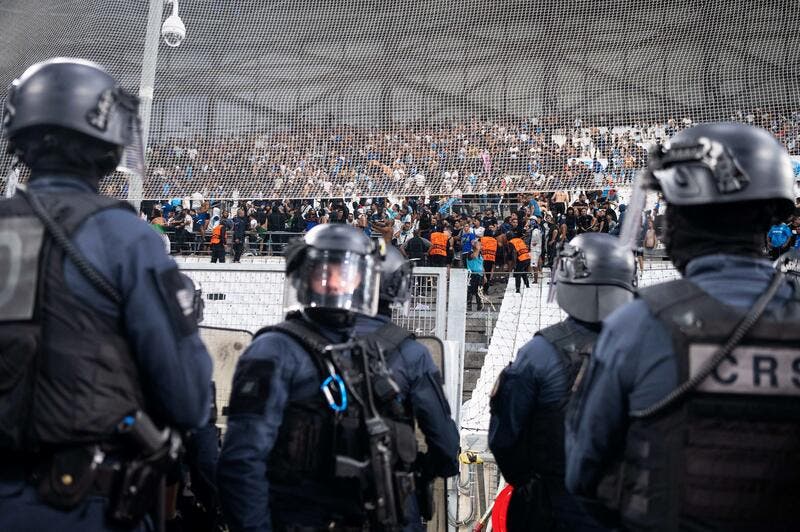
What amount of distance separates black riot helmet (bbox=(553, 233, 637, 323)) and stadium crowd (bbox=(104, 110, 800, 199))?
40.7 feet

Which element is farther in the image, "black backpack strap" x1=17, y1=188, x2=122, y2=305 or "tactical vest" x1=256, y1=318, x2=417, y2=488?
"tactical vest" x1=256, y1=318, x2=417, y2=488

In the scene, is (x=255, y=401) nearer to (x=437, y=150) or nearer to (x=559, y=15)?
(x=437, y=150)

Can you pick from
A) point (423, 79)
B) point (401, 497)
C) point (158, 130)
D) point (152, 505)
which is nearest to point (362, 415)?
point (401, 497)

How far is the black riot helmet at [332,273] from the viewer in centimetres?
303

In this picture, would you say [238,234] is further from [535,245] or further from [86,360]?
[86,360]

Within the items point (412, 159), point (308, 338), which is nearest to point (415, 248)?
point (412, 159)

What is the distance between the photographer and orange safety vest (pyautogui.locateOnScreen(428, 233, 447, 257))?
48.9 ft

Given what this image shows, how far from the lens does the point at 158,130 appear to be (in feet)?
57.6

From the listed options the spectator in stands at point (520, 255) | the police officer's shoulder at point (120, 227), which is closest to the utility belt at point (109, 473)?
the police officer's shoulder at point (120, 227)

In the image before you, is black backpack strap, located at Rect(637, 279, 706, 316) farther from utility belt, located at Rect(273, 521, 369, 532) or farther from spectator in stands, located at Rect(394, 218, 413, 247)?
spectator in stands, located at Rect(394, 218, 413, 247)

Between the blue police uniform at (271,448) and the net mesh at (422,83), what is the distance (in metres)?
13.5

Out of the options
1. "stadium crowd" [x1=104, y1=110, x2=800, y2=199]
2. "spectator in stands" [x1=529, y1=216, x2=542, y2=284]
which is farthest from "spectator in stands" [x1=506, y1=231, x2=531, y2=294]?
"stadium crowd" [x1=104, y1=110, x2=800, y2=199]

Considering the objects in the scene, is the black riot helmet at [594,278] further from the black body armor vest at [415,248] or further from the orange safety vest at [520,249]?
the orange safety vest at [520,249]

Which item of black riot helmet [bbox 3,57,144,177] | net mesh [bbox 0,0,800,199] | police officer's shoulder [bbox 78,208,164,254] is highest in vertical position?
net mesh [bbox 0,0,800,199]
